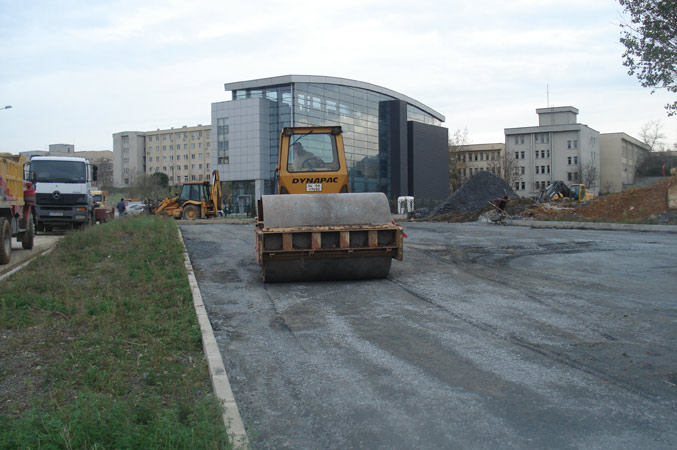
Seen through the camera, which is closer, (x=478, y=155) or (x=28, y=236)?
(x=28, y=236)

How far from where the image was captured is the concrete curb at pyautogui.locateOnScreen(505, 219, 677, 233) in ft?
76.4

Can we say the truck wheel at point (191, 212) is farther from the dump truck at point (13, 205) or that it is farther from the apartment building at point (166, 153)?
the apartment building at point (166, 153)

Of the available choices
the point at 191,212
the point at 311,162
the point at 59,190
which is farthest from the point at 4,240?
the point at 191,212

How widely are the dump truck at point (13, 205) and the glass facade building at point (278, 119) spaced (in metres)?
50.5

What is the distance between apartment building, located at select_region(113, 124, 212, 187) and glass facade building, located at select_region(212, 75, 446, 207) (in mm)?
49854

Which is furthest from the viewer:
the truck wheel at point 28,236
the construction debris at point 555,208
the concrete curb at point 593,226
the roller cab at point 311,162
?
the construction debris at point 555,208

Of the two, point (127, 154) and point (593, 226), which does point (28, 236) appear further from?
point (127, 154)

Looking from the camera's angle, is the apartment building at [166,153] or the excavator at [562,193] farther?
the apartment building at [166,153]

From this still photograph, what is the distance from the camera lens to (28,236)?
629 inches

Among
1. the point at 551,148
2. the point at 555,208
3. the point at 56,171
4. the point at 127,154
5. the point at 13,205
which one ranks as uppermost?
the point at 127,154

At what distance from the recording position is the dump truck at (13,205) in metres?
13.3

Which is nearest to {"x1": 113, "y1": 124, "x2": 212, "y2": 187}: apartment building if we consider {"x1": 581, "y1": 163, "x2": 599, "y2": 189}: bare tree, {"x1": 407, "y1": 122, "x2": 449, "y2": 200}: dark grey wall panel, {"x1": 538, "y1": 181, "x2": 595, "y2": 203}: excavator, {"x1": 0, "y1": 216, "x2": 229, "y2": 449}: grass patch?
{"x1": 407, "y1": 122, "x2": 449, "y2": 200}: dark grey wall panel

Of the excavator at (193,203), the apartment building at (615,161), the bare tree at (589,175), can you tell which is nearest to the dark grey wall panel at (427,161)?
the bare tree at (589,175)

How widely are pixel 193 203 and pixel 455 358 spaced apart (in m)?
33.8
